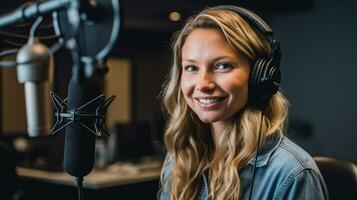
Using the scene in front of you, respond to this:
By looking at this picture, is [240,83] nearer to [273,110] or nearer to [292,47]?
[273,110]

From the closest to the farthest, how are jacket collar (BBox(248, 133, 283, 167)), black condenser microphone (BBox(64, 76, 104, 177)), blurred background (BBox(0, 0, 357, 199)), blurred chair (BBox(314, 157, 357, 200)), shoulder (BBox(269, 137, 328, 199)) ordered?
black condenser microphone (BBox(64, 76, 104, 177))
shoulder (BBox(269, 137, 328, 199))
jacket collar (BBox(248, 133, 283, 167))
blurred chair (BBox(314, 157, 357, 200))
blurred background (BBox(0, 0, 357, 199))

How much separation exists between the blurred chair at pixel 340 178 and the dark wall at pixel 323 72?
333 centimetres

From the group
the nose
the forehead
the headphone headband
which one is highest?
the headphone headband

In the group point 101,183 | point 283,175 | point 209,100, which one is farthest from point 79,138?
point 101,183

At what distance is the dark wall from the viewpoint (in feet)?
16.3

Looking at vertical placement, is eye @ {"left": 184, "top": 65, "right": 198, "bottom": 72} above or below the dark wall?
above

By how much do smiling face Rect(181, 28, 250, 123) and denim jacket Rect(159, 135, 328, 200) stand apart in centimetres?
15

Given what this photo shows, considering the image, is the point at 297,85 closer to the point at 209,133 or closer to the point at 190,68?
the point at 209,133

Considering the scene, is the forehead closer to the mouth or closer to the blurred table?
the mouth

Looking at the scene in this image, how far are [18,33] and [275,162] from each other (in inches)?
29.2

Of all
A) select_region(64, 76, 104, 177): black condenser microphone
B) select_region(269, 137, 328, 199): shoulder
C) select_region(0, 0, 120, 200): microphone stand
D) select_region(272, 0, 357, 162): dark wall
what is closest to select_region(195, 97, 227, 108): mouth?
select_region(269, 137, 328, 199): shoulder

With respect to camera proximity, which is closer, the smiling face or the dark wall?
the smiling face

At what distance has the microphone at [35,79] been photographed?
29.5 inches

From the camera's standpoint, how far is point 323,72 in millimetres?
5234
